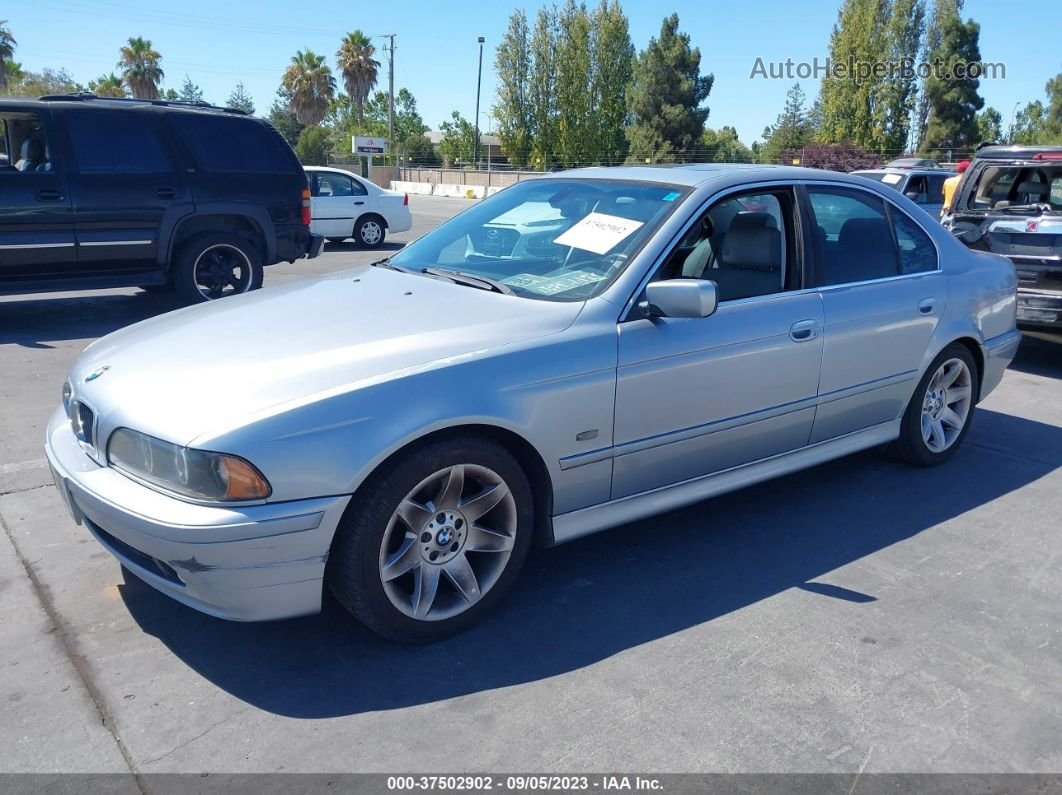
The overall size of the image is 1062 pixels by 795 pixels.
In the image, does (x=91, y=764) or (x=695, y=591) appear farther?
(x=695, y=591)

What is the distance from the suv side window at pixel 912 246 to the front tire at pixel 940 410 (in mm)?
496

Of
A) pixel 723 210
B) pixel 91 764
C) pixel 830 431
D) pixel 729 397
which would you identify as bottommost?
pixel 91 764

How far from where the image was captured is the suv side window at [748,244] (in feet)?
13.5

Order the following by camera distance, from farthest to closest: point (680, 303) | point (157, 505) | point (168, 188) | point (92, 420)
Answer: point (168, 188) < point (680, 303) < point (92, 420) < point (157, 505)

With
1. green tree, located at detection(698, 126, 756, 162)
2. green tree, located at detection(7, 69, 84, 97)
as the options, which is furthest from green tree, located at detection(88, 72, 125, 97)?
green tree, located at detection(698, 126, 756, 162)

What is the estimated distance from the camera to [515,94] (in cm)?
6450

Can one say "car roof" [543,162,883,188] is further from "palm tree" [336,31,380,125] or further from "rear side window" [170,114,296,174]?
"palm tree" [336,31,380,125]

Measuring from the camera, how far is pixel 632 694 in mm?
2930

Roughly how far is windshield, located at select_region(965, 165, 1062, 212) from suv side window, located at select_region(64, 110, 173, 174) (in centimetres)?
756

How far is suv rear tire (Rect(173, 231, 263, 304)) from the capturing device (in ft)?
28.3

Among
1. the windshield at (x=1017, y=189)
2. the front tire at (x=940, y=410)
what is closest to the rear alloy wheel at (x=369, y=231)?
the windshield at (x=1017, y=189)

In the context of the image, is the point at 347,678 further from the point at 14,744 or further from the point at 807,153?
the point at 807,153
